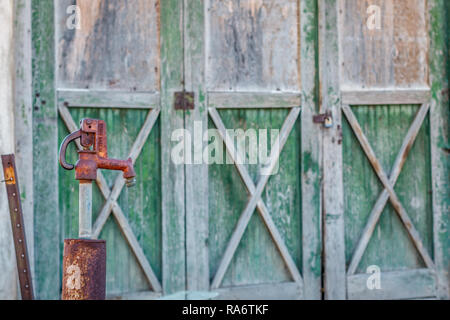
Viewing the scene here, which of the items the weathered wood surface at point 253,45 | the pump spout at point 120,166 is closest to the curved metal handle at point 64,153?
the pump spout at point 120,166

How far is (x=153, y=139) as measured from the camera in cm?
520

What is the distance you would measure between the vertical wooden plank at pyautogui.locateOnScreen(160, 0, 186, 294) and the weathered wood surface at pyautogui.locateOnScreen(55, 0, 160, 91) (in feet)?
0.29

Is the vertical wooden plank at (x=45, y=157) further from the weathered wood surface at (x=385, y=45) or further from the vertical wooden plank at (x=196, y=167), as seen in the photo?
the weathered wood surface at (x=385, y=45)

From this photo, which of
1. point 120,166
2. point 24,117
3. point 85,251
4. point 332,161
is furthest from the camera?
point 332,161

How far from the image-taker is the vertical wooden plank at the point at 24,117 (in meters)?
4.70

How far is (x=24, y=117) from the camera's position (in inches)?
186

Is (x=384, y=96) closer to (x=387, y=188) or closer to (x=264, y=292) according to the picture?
(x=387, y=188)

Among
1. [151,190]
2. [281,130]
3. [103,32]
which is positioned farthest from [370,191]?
[103,32]

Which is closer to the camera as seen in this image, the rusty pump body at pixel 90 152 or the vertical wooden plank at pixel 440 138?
the rusty pump body at pixel 90 152

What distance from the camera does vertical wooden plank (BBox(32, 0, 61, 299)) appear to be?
479cm

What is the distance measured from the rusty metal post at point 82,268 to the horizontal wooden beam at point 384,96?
324 centimetres

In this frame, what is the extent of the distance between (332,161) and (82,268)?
3.06 meters

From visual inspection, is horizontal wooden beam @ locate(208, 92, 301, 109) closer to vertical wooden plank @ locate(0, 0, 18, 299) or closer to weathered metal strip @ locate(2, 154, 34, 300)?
vertical wooden plank @ locate(0, 0, 18, 299)

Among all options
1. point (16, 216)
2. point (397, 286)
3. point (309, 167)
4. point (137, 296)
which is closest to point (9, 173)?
point (16, 216)
